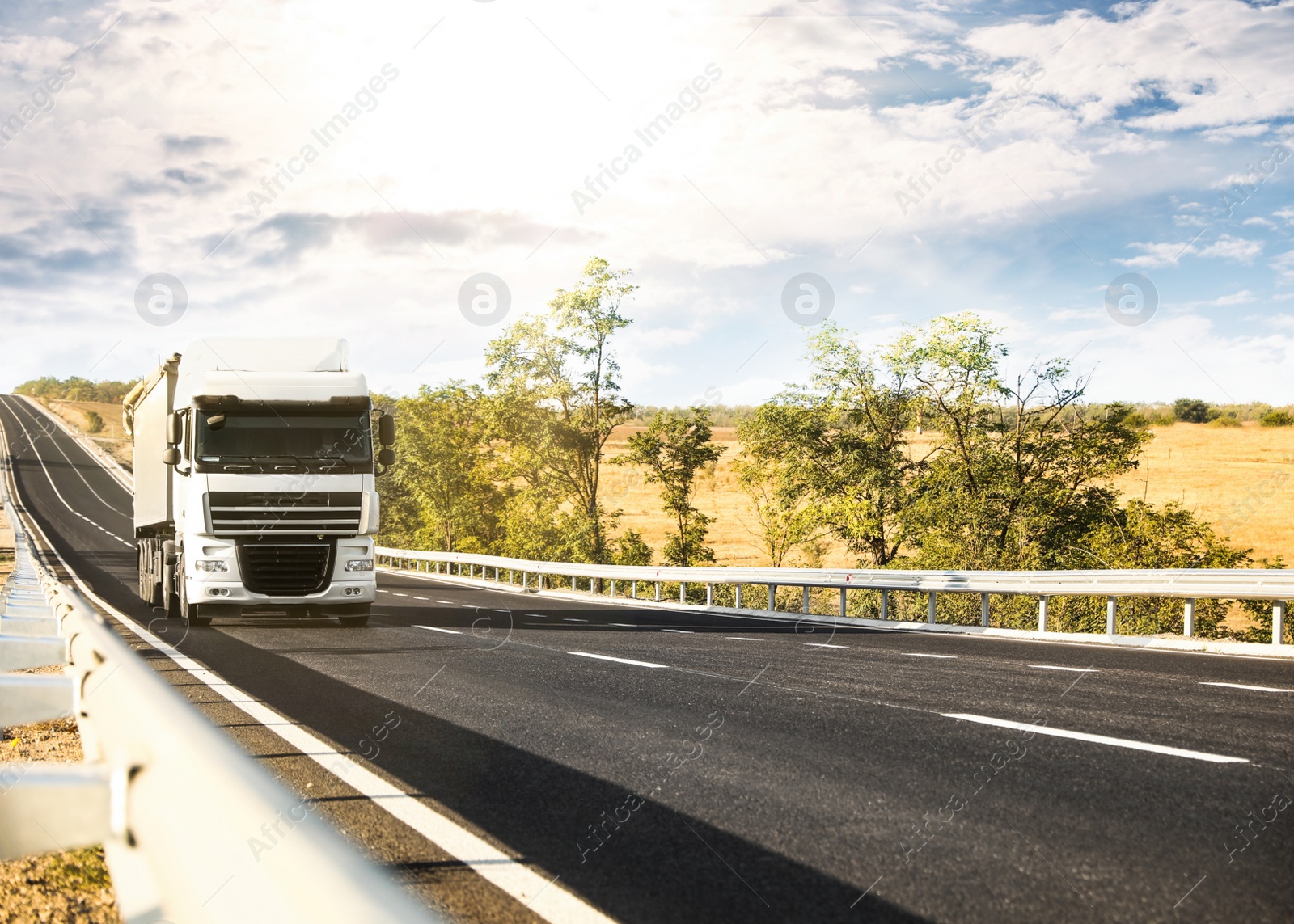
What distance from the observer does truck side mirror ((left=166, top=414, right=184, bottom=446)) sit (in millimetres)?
13695

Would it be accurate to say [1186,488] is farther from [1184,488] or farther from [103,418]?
[103,418]

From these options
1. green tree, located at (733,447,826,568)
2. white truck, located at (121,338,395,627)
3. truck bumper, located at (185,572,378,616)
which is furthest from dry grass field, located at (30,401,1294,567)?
white truck, located at (121,338,395,627)

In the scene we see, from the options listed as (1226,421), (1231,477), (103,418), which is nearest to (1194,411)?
(1226,421)

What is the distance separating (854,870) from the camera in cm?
369

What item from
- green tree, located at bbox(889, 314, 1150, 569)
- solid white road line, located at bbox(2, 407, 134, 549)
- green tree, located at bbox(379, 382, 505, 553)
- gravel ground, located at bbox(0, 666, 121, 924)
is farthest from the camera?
solid white road line, located at bbox(2, 407, 134, 549)

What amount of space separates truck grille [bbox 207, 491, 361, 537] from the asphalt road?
94.4 inches

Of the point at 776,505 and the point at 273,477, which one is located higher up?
the point at 273,477

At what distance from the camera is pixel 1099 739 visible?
6000 millimetres

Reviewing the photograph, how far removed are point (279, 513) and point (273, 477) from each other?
507mm

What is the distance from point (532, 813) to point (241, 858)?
3033mm

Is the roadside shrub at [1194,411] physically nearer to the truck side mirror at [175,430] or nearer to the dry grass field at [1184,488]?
the dry grass field at [1184,488]

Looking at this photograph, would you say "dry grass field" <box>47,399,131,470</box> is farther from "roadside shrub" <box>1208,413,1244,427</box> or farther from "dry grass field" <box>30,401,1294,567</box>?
"roadside shrub" <box>1208,413,1244,427</box>

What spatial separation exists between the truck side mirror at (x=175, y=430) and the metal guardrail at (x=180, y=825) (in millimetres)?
11201

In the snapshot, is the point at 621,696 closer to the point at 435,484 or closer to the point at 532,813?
the point at 532,813
